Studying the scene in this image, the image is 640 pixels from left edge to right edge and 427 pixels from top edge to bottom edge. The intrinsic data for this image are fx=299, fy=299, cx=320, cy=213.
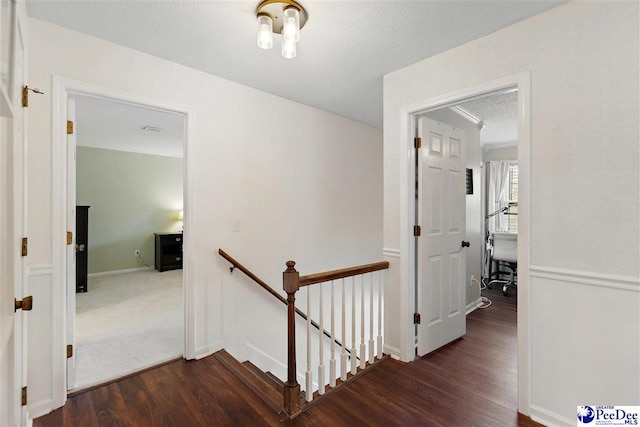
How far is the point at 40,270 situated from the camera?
1871 millimetres

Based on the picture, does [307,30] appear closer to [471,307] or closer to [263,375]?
[263,375]

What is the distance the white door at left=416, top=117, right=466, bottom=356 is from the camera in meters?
2.57

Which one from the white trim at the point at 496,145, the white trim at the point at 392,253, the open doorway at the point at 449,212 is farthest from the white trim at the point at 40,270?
the white trim at the point at 496,145

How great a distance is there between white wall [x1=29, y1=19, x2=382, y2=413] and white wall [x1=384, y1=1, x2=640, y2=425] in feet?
6.74

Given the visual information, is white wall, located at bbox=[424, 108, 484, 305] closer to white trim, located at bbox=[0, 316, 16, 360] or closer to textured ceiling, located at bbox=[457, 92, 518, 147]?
textured ceiling, located at bbox=[457, 92, 518, 147]

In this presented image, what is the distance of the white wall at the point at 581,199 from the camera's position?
60.2 inches

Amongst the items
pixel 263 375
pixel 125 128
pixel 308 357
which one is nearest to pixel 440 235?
pixel 308 357

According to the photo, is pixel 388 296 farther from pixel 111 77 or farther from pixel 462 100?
pixel 111 77

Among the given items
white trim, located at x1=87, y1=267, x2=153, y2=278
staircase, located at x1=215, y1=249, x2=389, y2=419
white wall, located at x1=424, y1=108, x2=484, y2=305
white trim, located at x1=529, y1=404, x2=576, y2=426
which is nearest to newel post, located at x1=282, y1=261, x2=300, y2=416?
staircase, located at x1=215, y1=249, x2=389, y2=419

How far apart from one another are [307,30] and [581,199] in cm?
192

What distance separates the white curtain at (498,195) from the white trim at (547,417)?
4064 mm

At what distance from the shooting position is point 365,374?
231 cm

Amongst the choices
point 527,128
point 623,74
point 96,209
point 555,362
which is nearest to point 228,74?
point 527,128

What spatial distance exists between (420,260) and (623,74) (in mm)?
1672
